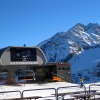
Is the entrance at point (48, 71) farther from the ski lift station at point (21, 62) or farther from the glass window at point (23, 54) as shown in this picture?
the glass window at point (23, 54)

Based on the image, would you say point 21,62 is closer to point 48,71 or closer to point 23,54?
point 23,54

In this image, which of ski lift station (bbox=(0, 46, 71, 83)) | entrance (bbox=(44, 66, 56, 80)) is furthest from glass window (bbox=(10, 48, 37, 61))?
entrance (bbox=(44, 66, 56, 80))

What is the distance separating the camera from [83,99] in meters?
16.4

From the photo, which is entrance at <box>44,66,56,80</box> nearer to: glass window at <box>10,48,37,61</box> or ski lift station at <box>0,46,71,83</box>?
ski lift station at <box>0,46,71,83</box>

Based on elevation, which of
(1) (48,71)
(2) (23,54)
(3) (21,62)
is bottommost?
(1) (48,71)

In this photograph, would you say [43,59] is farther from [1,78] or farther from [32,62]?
[1,78]

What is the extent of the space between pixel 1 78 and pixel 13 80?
3.26 m

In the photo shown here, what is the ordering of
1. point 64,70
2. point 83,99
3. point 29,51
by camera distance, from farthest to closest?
1. point 64,70
2. point 29,51
3. point 83,99

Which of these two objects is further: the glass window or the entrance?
the entrance

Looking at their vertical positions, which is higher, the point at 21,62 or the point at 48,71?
the point at 21,62

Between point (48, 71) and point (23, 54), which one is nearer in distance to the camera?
point (23, 54)

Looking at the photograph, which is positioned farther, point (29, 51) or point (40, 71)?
point (40, 71)

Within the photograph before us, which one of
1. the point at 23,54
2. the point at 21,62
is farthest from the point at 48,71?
the point at 23,54

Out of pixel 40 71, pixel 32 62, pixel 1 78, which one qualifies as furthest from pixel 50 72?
pixel 1 78
